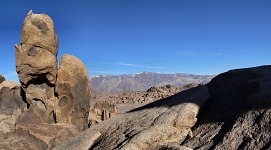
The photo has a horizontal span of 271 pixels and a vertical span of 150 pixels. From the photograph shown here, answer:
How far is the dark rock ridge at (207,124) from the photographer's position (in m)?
13.9

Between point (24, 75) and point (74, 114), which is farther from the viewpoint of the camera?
point (74, 114)

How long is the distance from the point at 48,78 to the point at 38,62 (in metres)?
1.80

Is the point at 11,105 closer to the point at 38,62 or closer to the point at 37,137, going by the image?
the point at 38,62

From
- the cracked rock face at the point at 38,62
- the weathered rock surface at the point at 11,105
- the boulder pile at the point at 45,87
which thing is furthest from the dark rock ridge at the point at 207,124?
the cracked rock face at the point at 38,62

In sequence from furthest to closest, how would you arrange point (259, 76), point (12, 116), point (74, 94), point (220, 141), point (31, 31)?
point (74, 94), point (31, 31), point (12, 116), point (259, 76), point (220, 141)

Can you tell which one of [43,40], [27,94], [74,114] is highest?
[43,40]

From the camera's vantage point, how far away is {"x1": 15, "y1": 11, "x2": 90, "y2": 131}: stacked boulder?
2827 centimetres

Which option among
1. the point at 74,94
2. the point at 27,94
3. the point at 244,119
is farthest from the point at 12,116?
the point at 244,119

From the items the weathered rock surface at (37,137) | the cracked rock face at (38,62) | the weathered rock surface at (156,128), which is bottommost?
the weathered rock surface at (37,137)

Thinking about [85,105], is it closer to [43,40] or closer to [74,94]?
[74,94]

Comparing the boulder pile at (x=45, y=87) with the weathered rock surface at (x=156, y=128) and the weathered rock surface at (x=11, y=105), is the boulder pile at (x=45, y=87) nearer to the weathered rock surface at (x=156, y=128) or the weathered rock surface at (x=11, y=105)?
the weathered rock surface at (x=11, y=105)

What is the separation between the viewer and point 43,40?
28656 mm

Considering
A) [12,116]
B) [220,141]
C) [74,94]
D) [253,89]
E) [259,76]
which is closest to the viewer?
[220,141]

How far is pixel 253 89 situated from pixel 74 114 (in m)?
18.4
